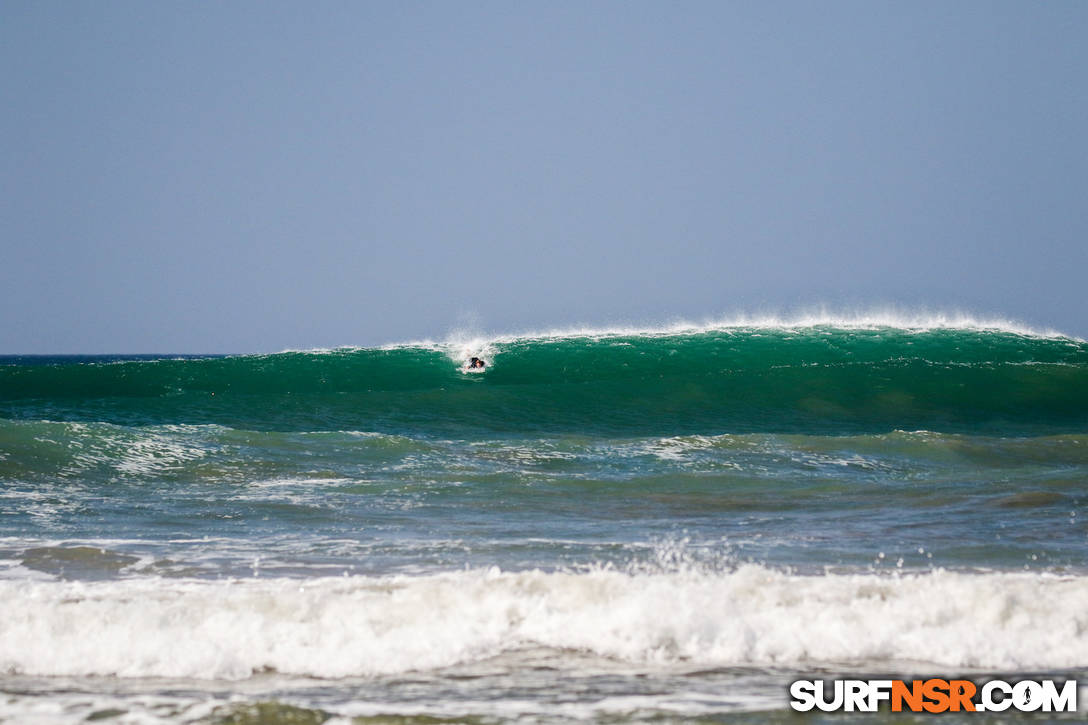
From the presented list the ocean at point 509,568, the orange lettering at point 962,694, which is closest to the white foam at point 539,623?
the ocean at point 509,568

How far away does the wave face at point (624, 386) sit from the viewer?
47.1 feet

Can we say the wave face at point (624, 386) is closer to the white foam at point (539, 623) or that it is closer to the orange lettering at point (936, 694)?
the white foam at point (539, 623)

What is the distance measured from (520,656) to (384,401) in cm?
1175

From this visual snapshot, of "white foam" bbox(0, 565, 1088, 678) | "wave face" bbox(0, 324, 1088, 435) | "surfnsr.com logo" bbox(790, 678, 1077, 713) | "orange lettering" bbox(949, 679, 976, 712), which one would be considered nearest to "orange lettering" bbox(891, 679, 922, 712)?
"surfnsr.com logo" bbox(790, 678, 1077, 713)

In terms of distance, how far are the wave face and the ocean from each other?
0.86 meters

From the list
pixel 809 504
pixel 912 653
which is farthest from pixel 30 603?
pixel 809 504

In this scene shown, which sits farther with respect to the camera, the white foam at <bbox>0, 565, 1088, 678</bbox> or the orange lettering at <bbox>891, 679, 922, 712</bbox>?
the white foam at <bbox>0, 565, 1088, 678</bbox>

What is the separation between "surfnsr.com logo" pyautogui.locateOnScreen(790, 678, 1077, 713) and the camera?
312 centimetres

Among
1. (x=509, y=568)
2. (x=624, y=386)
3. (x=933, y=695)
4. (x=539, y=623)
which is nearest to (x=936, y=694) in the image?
(x=933, y=695)

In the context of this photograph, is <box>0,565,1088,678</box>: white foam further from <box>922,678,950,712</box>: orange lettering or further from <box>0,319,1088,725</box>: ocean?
<box>922,678,950,712</box>: orange lettering

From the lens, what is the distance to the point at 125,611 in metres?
4.12

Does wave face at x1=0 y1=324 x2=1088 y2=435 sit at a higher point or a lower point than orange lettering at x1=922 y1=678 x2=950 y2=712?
higher

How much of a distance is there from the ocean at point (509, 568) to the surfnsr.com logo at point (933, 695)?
101 millimetres

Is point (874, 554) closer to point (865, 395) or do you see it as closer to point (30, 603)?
point (30, 603)
